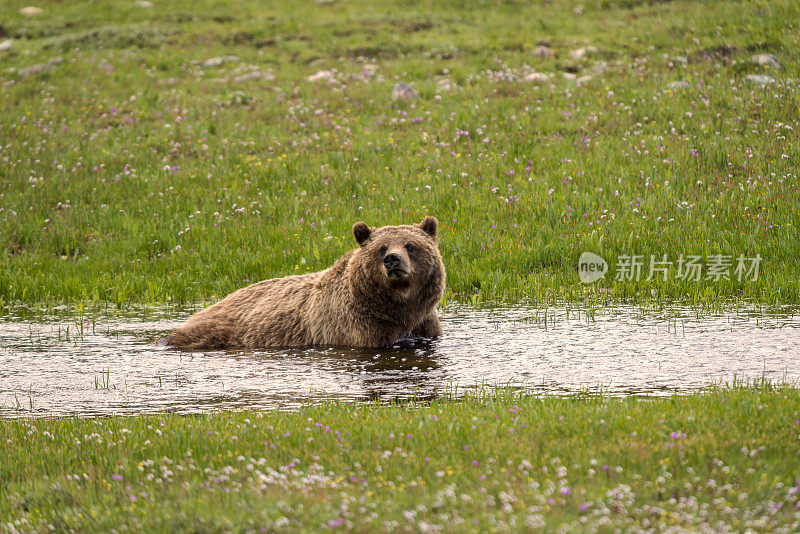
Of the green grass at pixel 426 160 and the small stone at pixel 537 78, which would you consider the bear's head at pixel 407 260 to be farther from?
the small stone at pixel 537 78

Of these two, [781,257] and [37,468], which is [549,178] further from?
[37,468]

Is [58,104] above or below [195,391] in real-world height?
above

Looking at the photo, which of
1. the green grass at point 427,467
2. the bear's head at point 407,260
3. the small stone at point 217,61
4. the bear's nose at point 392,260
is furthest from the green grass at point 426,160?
the green grass at point 427,467

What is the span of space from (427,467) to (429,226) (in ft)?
20.3

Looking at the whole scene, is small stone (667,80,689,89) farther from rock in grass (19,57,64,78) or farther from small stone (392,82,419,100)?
rock in grass (19,57,64,78)

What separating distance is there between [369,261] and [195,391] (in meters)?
3.02

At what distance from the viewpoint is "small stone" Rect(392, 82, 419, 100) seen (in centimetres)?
2303

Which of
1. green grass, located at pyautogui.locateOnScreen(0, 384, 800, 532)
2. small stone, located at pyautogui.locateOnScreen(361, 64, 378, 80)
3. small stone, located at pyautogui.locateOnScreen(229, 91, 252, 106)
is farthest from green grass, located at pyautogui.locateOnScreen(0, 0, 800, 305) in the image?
green grass, located at pyautogui.locateOnScreen(0, 384, 800, 532)

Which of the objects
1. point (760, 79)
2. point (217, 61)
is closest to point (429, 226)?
point (760, 79)

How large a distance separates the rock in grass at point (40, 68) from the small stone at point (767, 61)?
21522mm

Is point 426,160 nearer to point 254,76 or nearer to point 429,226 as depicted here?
point 429,226

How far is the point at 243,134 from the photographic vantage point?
21484mm

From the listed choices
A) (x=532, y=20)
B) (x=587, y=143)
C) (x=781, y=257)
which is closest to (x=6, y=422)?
(x=781, y=257)

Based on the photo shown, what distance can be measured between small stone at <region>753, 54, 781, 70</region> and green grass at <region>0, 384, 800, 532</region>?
641 inches
